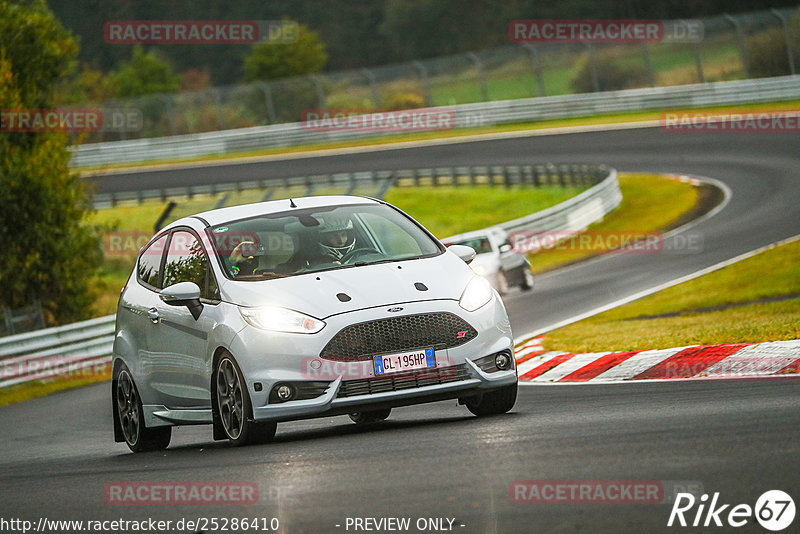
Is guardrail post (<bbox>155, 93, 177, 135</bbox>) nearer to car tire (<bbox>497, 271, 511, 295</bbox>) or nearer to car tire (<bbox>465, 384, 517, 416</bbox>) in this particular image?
car tire (<bbox>497, 271, 511, 295</bbox>)

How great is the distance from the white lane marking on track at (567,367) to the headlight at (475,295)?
3.27m

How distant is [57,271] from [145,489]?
20423mm

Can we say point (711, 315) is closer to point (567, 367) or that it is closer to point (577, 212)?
point (567, 367)

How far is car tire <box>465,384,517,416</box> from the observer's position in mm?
9180

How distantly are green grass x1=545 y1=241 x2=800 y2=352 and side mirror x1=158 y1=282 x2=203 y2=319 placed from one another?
17.0 ft

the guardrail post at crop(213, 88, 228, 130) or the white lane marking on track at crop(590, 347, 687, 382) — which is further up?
the guardrail post at crop(213, 88, 228, 130)

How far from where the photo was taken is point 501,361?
9008mm

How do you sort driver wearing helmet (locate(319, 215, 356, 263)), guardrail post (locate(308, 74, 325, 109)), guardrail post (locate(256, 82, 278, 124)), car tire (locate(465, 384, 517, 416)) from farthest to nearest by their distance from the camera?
guardrail post (locate(256, 82, 278, 124)) < guardrail post (locate(308, 74, 325, 109)) < driver wearing helmet (locate(319, 215, 356, 263)) < car tire (locate(465, 384, 517, 416))

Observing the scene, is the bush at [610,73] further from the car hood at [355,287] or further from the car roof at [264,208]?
the car hood at [355,287]

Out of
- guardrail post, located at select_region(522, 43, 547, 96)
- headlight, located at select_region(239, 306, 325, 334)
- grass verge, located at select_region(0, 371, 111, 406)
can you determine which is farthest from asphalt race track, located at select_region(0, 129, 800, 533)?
guardrail post, located at select_region(522, 43, 547, 96)

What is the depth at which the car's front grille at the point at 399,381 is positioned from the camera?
336 inches

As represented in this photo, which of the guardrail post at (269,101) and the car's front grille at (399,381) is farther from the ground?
the guardrail post at (269,101)
